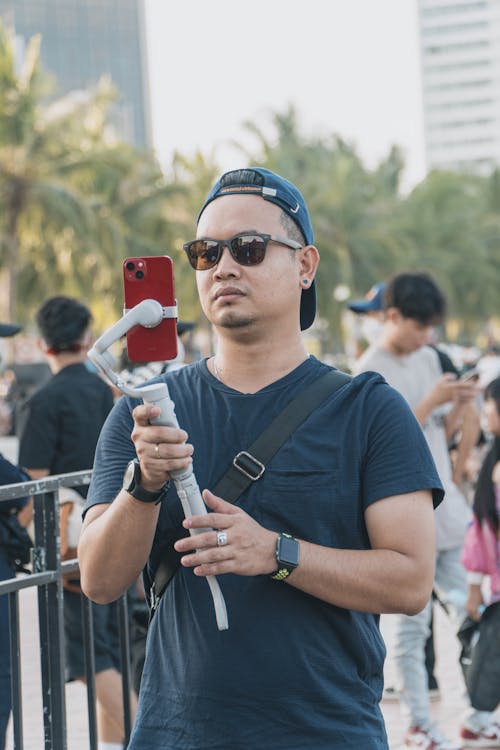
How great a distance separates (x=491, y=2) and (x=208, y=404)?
18596 centimetres

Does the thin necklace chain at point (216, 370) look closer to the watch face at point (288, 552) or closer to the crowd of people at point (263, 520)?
the crowd of people at point (263, 520)

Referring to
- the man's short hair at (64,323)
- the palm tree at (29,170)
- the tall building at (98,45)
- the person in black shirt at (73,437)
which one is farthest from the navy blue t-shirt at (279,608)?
the tall building at (98,45)

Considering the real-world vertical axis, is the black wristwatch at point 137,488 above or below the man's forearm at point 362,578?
above

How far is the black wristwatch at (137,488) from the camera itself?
2.03 metres

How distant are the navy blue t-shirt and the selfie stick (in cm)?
11

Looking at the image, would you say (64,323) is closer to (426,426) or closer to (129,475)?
(426,426)

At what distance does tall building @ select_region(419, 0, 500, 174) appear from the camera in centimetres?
17562

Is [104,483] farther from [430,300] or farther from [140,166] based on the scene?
[140,166]

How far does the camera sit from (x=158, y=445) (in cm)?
194

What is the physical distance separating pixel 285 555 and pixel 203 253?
2.10ft

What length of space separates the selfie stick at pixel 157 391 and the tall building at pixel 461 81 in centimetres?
17558

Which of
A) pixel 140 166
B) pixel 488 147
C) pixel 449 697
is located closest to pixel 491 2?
pixel 488 147

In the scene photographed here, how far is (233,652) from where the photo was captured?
213 cm

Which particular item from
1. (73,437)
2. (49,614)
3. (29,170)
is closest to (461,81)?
(29,170)
